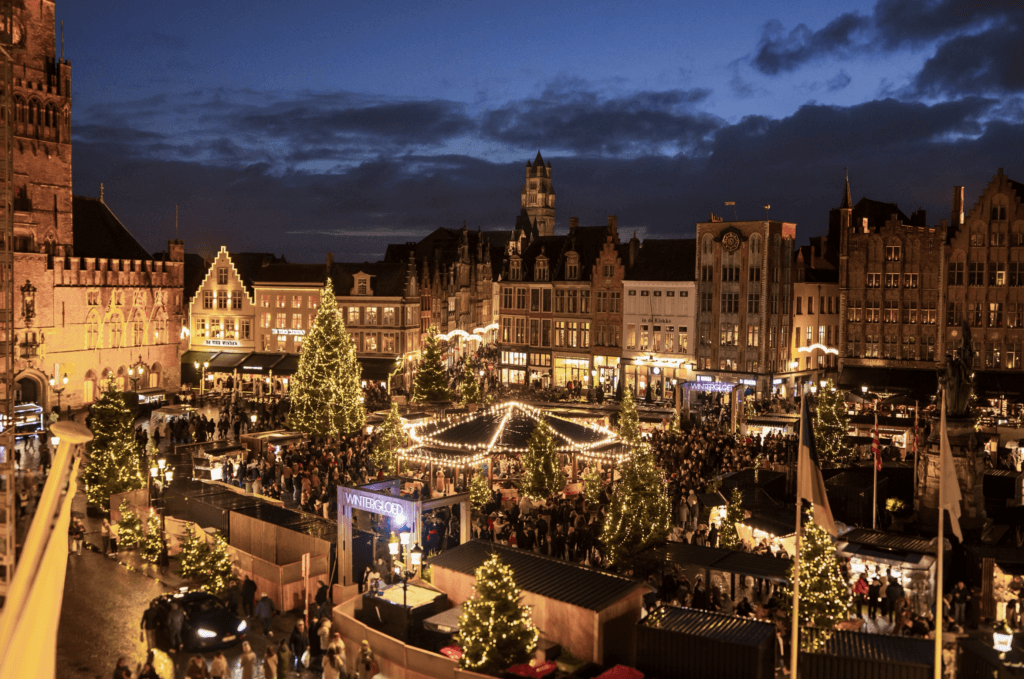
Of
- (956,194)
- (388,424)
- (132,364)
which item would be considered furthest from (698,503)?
(132,364)

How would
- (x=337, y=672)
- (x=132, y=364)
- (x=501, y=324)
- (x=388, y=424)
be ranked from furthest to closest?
(x=501, y=324), (x=132, y=364), (x=388, y=424), (x=337, y=672)

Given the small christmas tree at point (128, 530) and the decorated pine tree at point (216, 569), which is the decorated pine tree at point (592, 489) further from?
the small christmas tree at point (128, 530)

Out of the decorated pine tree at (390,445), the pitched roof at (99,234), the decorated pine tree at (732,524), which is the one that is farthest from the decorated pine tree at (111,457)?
the pitched roof at (99,234)

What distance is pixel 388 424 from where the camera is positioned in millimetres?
32094

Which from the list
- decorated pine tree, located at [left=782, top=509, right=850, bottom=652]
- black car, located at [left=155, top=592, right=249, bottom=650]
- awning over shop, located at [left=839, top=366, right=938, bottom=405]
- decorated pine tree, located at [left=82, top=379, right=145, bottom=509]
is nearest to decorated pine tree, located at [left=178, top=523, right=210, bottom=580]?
black car, located at [left=155, top=592, right=249, bottom=650]

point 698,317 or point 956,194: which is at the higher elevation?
point 956,194

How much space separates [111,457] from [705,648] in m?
19.8

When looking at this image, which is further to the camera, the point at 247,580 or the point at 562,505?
the point at 562,505

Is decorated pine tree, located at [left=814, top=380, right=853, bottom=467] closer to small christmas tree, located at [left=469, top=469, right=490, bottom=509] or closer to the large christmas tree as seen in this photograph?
small christmas tree, located at [left=469, top=469, right=490, bottom=509]

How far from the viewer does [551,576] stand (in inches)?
659

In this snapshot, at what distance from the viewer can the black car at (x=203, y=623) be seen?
17281 millimetres

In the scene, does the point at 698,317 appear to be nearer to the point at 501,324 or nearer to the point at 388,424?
the point at 501,324

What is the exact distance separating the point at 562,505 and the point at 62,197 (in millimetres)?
41336

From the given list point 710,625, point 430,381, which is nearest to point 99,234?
point 430,381
